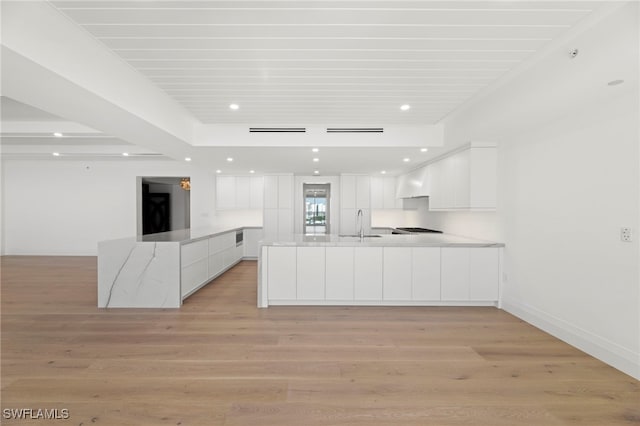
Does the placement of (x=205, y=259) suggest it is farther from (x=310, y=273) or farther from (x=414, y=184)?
(x=414, y=184)

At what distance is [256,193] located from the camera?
7.82 metres

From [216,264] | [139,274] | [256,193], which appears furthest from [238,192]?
[139,274]

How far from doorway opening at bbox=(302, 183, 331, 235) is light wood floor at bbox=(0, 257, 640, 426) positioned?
396 centimetres

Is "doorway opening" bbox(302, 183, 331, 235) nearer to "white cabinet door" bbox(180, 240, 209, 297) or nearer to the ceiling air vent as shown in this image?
"white cabinet door" bbox(180, 240, 209, 297)

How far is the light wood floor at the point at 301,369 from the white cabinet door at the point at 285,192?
3989 mm

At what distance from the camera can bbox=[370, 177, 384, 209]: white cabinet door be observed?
7.73 metres

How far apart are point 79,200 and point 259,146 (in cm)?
660

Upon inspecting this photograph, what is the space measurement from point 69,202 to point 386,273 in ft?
28.4

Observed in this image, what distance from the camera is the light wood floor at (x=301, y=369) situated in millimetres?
1927

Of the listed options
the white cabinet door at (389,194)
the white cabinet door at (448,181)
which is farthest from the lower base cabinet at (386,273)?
the white cabinet door at (389,194)

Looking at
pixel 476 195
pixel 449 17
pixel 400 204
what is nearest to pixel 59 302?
pixel 449 17

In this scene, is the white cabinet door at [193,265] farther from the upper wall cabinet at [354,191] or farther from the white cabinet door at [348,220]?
the upper wall cabinet at [354,191]

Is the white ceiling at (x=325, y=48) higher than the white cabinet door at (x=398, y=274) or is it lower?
higher

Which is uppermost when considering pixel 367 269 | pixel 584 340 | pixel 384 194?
pixel 384 194
